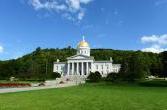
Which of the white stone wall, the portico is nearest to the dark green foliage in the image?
the portico

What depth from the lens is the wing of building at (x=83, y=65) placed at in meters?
121

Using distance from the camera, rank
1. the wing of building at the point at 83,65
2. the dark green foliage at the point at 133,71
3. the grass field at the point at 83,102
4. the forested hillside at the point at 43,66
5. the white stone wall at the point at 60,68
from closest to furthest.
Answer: the grass field at the point at 83,102
the dark green foliage at the point at 133,71
the forested hillside at the point at 43,66
the wing of building at the point at 83,65
the white stone wall at the point at 60,68

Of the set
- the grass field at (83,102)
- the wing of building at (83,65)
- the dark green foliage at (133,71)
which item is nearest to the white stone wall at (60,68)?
the wing of building at (83,65)

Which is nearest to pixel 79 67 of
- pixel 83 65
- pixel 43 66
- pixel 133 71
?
pixel 83 65

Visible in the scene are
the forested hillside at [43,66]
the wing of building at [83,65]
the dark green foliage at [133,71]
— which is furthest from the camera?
the wing of building at [83,65]

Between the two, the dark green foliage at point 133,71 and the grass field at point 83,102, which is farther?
the dark green foliage at point 133,71

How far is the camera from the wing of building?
121 m

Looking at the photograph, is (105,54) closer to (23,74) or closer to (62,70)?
(62,70)

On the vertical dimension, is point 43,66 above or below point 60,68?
above

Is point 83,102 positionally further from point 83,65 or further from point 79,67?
point 79,67

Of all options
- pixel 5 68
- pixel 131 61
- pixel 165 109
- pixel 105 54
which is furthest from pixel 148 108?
pixel 105 54

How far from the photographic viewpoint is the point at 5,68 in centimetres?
10981

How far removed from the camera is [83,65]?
4801 inches

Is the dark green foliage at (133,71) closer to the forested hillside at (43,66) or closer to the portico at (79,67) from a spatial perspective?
the forested hillside at (43,66)
